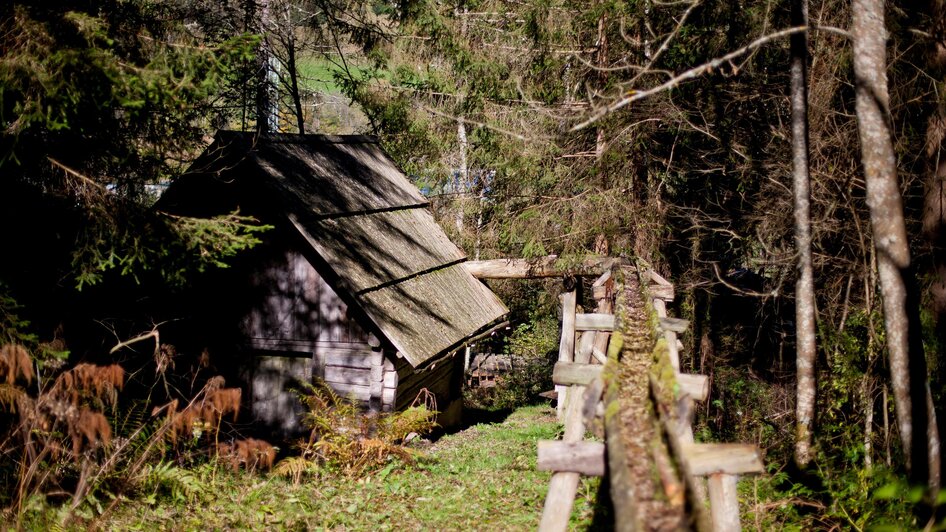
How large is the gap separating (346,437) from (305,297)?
277 cm

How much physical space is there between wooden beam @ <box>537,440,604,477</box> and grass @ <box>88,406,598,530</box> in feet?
7.71

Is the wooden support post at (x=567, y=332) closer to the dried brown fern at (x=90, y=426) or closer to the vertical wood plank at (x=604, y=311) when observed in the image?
the vertical wood plank at (x=604, y=311)

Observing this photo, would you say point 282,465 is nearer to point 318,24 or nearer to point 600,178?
point 600,178

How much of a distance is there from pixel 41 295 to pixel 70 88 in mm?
3219

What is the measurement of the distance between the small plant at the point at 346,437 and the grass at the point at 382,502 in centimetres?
24

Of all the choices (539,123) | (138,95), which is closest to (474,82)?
(539,123)

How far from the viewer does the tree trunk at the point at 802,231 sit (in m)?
8.32

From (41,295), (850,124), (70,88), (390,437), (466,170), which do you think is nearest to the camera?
(70,88)

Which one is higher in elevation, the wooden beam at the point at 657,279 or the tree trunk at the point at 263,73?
the tree trunk at the point at 263,73

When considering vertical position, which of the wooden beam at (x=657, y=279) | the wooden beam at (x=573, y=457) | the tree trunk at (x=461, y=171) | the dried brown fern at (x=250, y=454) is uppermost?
the tree trunk at (x=461, y=171)

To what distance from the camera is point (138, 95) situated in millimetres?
8000

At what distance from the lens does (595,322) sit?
836 cm

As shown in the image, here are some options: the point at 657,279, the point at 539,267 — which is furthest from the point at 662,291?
the point at 539,267

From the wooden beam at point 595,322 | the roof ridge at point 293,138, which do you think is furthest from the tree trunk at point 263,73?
the wooden beam at point 595,322
